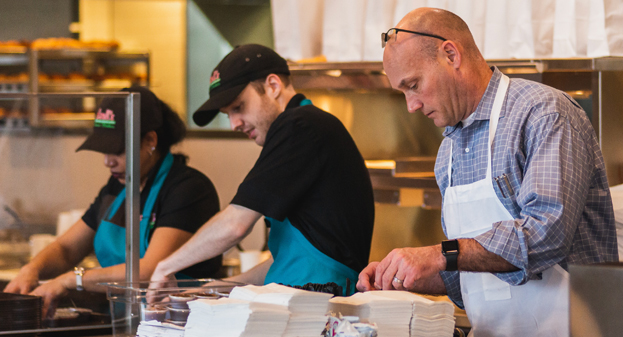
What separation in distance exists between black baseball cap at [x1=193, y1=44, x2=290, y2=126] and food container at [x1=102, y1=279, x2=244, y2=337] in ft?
1.99

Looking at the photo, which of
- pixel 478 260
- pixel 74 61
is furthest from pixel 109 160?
pixel 74 61

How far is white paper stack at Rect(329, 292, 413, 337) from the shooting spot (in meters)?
1.17

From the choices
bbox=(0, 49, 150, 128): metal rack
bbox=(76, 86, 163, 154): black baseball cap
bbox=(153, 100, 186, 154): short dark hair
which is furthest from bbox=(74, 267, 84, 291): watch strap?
bbox=(0, 49, 150, 128): metal rack

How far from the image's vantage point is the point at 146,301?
4.66ft

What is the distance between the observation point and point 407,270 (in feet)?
4.11

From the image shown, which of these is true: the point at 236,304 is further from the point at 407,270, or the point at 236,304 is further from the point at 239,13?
the point at 239,13

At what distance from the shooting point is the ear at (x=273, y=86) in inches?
76.4

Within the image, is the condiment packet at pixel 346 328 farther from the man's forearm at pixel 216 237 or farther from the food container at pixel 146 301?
the man's forearm at pixel 216 237

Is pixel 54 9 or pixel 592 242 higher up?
pixel 54 9

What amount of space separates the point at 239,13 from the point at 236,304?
11.9 ft

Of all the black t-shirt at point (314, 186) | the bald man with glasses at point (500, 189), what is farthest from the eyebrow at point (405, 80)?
the black t-shirt at point (314, 186)

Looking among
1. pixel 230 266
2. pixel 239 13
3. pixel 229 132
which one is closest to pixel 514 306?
pixel 230 266

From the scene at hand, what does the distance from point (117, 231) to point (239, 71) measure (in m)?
0.58

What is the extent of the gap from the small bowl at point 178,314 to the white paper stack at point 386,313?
344mm
